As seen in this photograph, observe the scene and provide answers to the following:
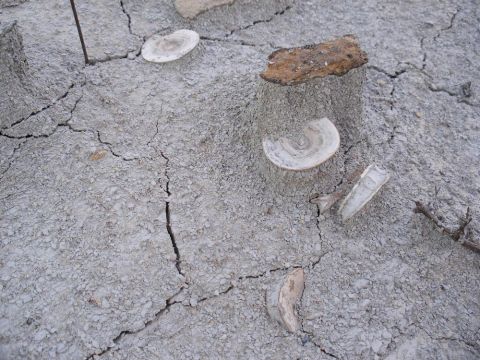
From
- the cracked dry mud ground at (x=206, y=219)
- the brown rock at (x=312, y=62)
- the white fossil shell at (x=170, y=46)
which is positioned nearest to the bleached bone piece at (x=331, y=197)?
the cracked dry mud ground at (x=206, y=219)

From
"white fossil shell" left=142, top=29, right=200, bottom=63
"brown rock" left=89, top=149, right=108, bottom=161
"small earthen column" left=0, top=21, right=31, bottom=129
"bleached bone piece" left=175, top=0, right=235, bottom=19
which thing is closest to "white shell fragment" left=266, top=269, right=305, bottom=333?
"brown rock" left=89, top=149, right=108, bottom=161

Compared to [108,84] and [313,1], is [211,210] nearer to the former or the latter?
[108,84]

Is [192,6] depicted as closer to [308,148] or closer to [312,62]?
[312,62]

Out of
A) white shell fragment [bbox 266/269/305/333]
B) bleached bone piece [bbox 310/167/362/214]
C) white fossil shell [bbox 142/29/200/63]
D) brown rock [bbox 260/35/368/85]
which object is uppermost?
brown rock [bbox 260/35/368/85]

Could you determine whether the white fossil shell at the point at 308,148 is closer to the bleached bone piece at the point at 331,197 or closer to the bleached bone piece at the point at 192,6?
the bleached bone piece at the point at 331,197

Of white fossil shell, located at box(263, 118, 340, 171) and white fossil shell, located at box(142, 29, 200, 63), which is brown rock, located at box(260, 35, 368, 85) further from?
white fossil shell, located at box(142, 29, 200, 63)
